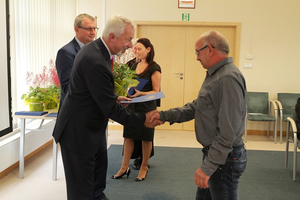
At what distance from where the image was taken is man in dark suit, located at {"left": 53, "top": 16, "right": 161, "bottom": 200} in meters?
1.75

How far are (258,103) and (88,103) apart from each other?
4.70 meters

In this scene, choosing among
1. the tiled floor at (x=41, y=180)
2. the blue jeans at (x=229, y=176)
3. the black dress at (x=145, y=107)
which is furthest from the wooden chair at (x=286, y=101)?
the blue jeans at (x=229, y=176)

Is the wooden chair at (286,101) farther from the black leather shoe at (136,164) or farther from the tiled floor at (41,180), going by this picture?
the black leather shoe at (136,164)

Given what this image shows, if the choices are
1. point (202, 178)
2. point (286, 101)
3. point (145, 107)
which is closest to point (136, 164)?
point (145, 107)

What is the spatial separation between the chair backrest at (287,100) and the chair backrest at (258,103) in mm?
280

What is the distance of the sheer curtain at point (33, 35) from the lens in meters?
3.76

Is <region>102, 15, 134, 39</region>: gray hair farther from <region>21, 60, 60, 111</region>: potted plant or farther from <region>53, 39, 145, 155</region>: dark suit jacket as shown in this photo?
<region>21, 60, 60, 111</region>: potted plant

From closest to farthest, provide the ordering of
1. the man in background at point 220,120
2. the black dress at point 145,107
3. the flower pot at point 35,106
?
the man in background at point 220,120 → the black dress at point 145,107 → the flower pot at point 35,106

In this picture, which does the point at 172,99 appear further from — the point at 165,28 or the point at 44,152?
the point at 44,152

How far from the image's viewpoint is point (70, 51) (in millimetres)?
2543

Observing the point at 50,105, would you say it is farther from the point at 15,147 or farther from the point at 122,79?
the point at 122,79

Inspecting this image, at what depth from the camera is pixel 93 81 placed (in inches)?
67.9

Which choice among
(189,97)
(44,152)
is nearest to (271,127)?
(189,97)

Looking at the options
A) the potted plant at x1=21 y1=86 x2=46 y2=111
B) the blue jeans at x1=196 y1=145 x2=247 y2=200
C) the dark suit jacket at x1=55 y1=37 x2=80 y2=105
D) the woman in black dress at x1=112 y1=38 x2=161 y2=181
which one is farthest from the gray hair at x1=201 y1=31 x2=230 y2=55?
the potted plant at x1=21 y1=86 x2=46 y2=111
